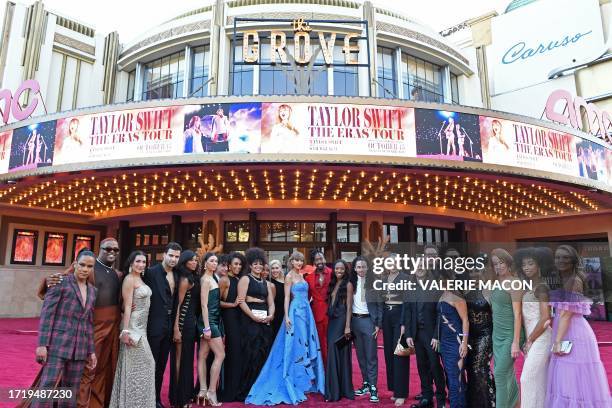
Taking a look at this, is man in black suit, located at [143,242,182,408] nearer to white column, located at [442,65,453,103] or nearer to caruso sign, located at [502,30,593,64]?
white column, located at [442,65,453,103]

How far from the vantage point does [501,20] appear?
24172 millimetres

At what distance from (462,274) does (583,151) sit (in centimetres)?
1107

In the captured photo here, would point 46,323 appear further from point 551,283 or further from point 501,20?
point 501,20

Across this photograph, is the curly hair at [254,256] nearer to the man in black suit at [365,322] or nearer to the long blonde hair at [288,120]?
the man in black suit at [365,322]

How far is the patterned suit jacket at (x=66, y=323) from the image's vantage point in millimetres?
3600

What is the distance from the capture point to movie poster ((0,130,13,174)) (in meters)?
12.1

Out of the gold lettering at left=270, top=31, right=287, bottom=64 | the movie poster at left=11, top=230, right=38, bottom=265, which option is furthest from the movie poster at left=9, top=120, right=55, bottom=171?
the gold lettering at left=270, top=31, right=287, bottom=64

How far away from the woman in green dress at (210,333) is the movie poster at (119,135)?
21.3 ft

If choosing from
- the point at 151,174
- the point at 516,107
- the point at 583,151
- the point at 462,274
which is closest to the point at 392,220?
the point at 583,151

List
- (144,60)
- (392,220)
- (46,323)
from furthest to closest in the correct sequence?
(144,60) < (392,220) < (46,323)

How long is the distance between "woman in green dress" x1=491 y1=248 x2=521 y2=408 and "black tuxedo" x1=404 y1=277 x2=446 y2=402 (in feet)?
2.57

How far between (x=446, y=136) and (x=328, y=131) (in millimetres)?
3056

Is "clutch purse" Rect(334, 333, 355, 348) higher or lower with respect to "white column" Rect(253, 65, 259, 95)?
lower

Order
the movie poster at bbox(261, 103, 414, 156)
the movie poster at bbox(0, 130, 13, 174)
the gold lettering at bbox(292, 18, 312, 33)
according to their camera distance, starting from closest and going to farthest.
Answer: the movie poster at bbox(261, 103, 414, 156), the movie poster at bbox(0, 130, 13, 174), the gold lettering at bbox(292, 18, 312, 33)
